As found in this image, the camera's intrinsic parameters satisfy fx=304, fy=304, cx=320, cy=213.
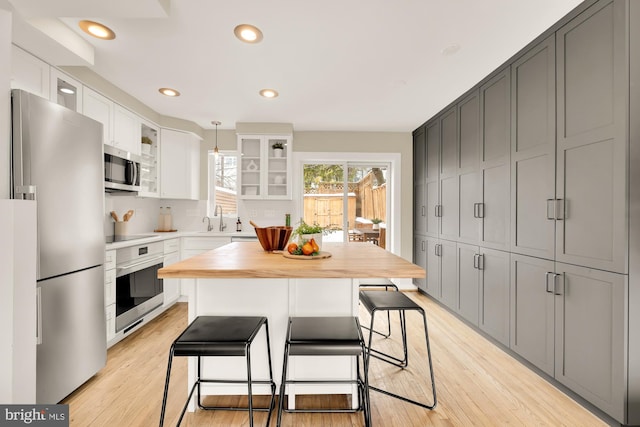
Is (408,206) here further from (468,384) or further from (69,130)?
(69,130)

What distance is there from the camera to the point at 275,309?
181cm

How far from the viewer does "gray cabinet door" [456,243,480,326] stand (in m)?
3.04

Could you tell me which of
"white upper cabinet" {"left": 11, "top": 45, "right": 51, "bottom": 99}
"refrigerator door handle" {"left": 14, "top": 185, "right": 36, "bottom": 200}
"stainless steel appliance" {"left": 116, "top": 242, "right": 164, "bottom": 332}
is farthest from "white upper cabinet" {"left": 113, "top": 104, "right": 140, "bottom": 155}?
"refrigerator door handle" {"left": 14, "top": 185, "right": 36, "bottom": 200}

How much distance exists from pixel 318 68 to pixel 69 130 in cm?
192

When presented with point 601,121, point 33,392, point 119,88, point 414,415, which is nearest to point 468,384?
point 414,415

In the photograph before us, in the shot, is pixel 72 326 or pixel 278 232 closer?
pixel 72 326

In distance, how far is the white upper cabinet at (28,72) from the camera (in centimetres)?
200

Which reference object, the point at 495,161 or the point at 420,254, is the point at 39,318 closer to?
the point at 495,161

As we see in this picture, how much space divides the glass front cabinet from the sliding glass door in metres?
0.51

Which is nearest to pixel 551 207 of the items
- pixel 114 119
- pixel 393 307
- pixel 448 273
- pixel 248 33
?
pixel 393 307

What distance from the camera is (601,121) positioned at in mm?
1719

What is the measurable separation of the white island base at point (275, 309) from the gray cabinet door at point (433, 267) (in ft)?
8.11

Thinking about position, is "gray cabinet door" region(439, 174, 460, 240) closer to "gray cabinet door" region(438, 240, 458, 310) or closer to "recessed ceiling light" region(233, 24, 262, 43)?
"gray cabinet door" region(438, 240, 458, 310)

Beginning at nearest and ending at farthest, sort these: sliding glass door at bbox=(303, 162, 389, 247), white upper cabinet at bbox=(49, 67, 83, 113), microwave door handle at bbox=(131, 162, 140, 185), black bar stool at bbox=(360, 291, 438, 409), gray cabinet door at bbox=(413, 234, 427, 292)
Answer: black bar stool at bbox=(360, 291, 438, 409) < white upper cabinet at bbox=(49, 67, 83, 113) < microwave door handle at bbox=(131, 162, 140, 185) < gray cabinet door at bbox=(413, 234, 427, 292) < sliding glass door at bbox=(303, 162, 389, 247)
